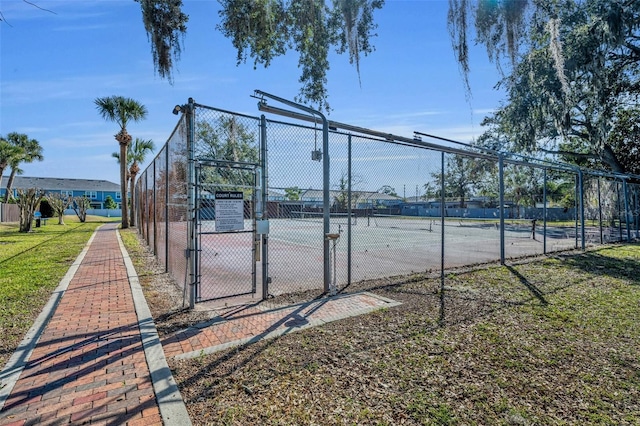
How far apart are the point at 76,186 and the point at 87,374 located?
71.6 meters

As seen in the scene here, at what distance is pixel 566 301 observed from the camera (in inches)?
222

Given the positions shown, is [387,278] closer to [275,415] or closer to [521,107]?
[275,415]

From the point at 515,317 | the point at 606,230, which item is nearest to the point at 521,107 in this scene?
the point at 606,230

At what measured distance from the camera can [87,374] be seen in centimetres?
324

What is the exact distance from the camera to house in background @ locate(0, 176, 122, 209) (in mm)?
59906

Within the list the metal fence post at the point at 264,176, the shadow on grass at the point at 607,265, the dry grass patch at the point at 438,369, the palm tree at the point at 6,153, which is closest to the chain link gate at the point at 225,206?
the metal fence post at the point at 264,176

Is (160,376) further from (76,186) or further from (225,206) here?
(76,186)

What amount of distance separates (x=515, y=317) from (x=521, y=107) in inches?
508

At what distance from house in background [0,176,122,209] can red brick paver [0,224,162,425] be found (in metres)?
65.3

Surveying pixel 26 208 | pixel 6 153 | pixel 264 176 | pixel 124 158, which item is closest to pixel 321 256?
pixel 264 176

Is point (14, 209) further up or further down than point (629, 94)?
Answer: further down

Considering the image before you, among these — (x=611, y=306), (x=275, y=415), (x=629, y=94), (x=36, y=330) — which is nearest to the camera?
(x=275, y=415)

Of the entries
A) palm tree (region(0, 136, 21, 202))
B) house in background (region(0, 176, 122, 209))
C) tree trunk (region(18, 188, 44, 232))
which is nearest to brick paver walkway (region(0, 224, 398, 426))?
tree trunk (region(18, 188, 44, 232))

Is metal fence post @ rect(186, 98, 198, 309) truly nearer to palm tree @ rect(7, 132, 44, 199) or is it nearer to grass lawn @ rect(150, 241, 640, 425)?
grass lawn @ rect(150, 241, 640, 425)
